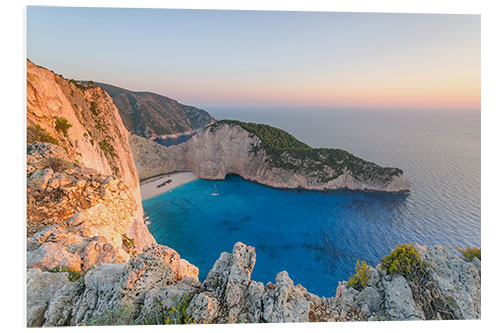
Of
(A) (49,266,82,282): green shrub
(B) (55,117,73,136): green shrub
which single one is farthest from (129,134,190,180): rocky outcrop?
(A) (49,266,82,282): green shrub

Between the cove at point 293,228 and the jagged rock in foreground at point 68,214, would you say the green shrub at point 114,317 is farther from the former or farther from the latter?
the cove at point 293,228

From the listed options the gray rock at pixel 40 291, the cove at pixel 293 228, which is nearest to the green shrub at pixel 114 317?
the gray rock at pixel 40 291

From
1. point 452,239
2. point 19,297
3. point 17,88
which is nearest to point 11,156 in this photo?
point 17,88

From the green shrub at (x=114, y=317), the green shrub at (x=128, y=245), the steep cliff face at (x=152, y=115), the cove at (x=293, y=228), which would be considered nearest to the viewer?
the green shrub at (x=114, y=317)

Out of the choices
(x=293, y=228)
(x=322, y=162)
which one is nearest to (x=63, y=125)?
(x=293, y=228)

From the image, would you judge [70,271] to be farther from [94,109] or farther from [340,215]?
[340,215]

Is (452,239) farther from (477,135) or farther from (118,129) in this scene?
(118,129)
